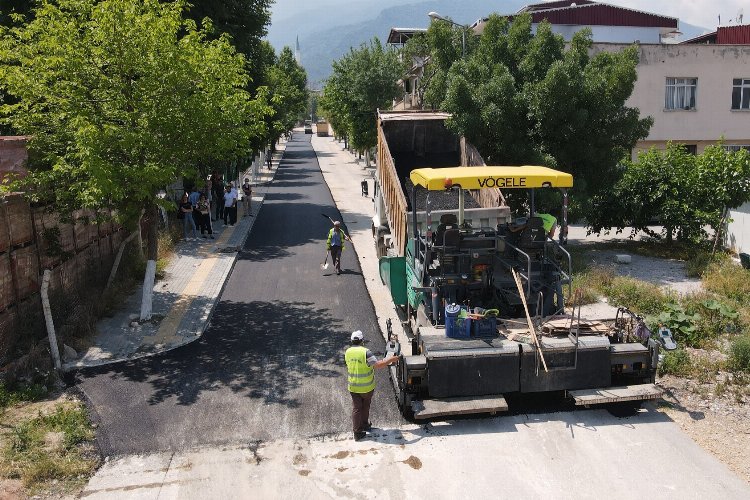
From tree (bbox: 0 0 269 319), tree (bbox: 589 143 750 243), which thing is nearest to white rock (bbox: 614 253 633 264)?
tree (bbox: 589 143 750 243)

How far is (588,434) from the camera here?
319 inches

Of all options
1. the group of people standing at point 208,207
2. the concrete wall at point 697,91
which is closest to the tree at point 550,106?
the group of people standing at point 208,207

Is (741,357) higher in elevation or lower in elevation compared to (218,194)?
lower

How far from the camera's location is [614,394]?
834cm

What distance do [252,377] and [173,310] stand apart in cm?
400

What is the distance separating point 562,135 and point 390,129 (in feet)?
15.2

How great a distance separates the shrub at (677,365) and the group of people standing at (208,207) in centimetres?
1509

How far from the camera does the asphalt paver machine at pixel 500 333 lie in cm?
828

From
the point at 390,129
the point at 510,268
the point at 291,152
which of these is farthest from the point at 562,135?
the point at 291,152

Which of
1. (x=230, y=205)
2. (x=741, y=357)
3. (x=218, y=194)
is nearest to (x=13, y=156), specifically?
(x=230, y=205)

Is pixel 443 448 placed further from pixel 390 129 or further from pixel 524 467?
pixel 390 129

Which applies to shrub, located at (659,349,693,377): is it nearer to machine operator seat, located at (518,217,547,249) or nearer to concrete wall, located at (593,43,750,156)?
machine operator seat, located at (518,217,547,249)

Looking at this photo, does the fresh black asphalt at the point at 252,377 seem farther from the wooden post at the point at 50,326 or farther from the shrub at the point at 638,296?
the shrub at the point at 638,296

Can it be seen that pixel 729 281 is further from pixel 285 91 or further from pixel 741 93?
pixel 285 91
